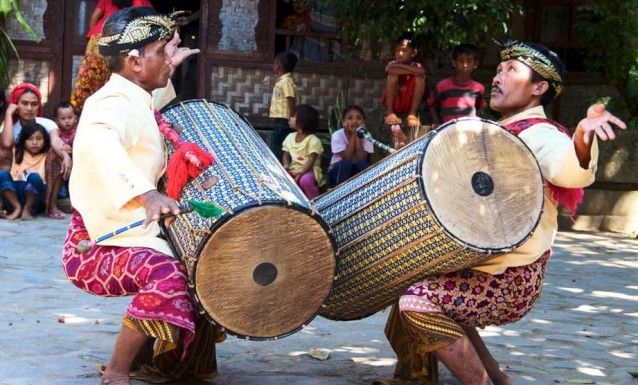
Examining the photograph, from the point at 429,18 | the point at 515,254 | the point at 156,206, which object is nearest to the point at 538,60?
the point at 515,254

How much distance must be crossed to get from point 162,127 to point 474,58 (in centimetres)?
613

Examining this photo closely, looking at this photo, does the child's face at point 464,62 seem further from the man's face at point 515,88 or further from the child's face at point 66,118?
the man's face at point 515,88

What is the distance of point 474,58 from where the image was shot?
1052 cm

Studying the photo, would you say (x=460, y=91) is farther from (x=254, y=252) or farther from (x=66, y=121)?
(x=254, y=252)

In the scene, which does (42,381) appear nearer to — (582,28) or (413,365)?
(413,365)

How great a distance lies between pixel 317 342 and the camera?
5.85 meters

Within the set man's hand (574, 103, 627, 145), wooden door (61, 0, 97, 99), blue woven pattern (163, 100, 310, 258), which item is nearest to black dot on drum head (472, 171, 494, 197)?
man's hand (574, 103, 627, 145)

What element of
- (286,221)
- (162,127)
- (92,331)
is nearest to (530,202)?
(286,221)

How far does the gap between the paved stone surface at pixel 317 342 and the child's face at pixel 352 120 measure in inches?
116

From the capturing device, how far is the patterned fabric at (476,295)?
452 centimetres

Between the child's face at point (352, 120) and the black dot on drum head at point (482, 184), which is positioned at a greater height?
the black dot on drum head at point (482, 184)

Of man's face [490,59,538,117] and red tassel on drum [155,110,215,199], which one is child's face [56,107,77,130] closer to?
red tassel on drum [155,110,215,199]

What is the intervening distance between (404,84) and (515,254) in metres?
6.31

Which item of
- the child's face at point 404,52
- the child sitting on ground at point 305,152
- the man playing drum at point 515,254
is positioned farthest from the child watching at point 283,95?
the man playing drum at point 515,254
